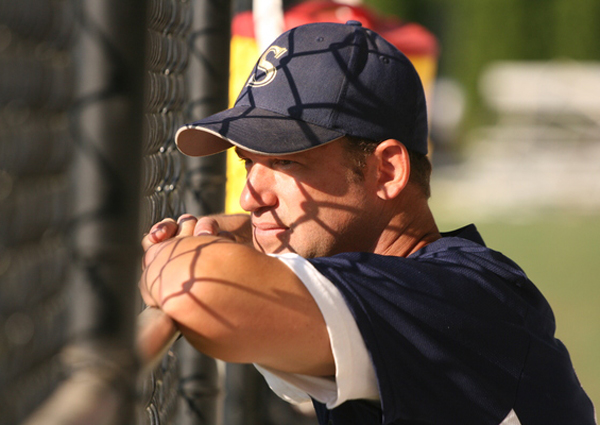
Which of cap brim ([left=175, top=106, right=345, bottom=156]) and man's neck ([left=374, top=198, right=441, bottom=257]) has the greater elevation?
cap brim ([left=175, top=106, right=345, bottom=156])

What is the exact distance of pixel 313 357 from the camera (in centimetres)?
140

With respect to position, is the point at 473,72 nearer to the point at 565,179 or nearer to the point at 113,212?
the point at 565,179

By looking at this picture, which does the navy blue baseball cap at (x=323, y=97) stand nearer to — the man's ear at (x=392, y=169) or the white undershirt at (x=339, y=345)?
the man's ear at (x=392, y=169)

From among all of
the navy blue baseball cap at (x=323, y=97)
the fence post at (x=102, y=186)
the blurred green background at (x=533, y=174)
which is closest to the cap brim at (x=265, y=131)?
the navy blue baseball cap at (x=323, y=97)

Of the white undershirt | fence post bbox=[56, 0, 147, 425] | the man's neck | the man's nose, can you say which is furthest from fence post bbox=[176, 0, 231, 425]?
fence post bbox=[56, 0, 147, 425]

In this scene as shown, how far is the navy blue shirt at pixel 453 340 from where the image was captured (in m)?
1.45

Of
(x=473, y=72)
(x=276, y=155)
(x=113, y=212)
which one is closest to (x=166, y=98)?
(x=276, y=155)

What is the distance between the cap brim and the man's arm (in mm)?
381

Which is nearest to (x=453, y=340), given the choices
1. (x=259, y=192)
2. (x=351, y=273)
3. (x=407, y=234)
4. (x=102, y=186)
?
(x=351, y=273)

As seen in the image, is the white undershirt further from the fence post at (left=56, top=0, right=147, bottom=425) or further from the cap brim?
the fence post at (left=56, top=0, right=147, bottom=425)

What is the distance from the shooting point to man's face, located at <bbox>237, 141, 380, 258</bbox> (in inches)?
69.6

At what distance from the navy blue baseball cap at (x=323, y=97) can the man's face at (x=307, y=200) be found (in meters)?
0.06

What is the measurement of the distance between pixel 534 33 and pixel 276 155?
20047mm

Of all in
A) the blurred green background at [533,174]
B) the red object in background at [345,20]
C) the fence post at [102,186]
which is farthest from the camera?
the blurred green background at [533,174]
